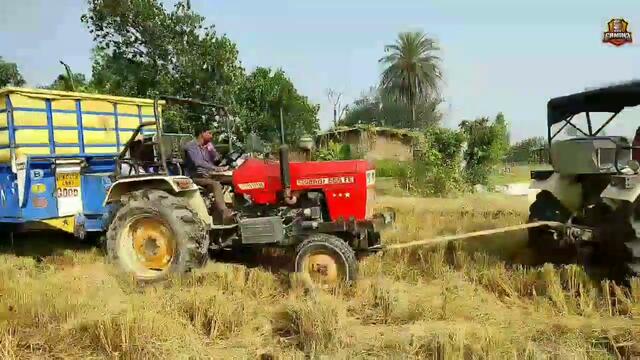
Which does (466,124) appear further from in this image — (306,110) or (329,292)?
(329,292)

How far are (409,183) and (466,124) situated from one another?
126 inches

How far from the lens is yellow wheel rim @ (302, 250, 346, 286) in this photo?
5297 mm

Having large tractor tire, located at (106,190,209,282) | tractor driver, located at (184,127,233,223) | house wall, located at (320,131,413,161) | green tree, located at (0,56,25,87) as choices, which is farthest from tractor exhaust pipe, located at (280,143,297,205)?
green tree, located at (0,56,25,87)

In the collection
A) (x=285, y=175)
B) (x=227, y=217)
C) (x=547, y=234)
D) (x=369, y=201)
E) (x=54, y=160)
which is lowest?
(x=547, y=234)

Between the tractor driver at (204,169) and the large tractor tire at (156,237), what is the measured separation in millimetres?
282

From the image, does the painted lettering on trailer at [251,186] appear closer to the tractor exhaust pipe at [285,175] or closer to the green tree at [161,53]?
the tractor exhaust pipe at [285,175]

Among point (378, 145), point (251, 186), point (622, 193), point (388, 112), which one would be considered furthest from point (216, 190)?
point (388, 112)

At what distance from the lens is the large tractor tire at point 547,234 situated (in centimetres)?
596

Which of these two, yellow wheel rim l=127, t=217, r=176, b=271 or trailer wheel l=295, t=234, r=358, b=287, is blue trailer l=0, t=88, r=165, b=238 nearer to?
yellow wheel rim l=127, t=217, r=176, b=271

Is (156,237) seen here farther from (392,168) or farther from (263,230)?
(392,168)

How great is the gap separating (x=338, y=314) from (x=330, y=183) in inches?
73.7

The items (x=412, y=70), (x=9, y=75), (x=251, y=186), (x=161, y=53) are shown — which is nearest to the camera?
(x=251, y=186)

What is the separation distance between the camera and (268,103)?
1722 cm

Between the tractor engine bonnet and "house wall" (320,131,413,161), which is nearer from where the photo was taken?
Result: the tractor engine bonnet
